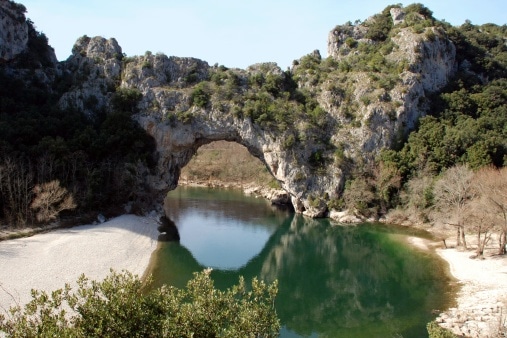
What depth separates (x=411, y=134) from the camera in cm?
4978

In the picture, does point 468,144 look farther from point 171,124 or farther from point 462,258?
point 171,124

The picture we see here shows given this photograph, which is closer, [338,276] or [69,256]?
[69,256]

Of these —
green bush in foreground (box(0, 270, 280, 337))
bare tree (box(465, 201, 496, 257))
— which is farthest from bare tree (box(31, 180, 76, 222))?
bare tree (box(465, 201, 496, 257))

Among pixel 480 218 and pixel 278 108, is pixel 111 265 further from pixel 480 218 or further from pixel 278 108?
pixel 278 108

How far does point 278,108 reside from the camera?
171 ft

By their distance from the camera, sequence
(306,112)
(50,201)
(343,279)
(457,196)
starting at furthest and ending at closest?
(306,112)
(50,201)
(457,196)
(343,279)

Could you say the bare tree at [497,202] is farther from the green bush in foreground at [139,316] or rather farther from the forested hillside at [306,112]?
the green bush in foreground at [139,316]

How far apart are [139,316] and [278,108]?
45.0 m

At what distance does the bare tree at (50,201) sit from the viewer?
34.6 meters

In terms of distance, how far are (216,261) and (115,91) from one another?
1171 inches

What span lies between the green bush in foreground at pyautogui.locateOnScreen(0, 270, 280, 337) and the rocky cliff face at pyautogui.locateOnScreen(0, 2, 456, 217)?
4012cm

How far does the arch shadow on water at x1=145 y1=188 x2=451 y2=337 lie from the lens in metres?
22.1

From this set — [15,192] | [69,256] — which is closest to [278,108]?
[15,192]

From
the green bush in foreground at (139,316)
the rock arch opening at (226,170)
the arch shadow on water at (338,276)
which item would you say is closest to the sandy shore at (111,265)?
the arch shadow on water at (338,276)
